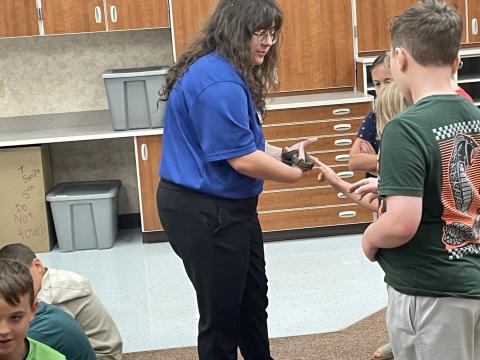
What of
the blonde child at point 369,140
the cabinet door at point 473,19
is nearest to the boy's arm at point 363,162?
the blonde child at point 369,140

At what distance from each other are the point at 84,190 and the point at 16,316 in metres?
3.68

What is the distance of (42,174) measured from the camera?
5.41 m

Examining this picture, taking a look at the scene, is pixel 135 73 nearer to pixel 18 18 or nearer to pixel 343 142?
pixel 18 18

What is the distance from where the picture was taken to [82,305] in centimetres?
314

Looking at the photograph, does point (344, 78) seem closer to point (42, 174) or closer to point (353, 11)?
point (353, 11)

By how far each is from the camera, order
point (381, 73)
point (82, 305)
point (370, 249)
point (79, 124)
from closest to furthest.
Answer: point (370, 249)
point (82, 305)
point (381, 73)
point (79, 124)

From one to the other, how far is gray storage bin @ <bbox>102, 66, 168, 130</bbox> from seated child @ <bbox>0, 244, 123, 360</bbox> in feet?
7.28

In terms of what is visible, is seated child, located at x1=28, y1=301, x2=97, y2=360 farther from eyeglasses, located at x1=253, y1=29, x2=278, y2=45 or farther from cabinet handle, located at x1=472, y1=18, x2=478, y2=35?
cabinet handle, located at x1=472, y1=18, x2=478, y2=35

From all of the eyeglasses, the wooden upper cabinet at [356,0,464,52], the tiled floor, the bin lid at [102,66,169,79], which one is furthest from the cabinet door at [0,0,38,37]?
the eyeglasses

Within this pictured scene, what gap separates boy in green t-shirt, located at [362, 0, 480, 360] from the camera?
1.77m

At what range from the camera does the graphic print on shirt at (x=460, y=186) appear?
1.79 m

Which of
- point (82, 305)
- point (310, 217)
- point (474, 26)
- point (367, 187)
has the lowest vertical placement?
point (310, 217)

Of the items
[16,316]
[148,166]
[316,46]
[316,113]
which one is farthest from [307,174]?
[16,316]

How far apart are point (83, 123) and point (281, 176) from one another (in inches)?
133
